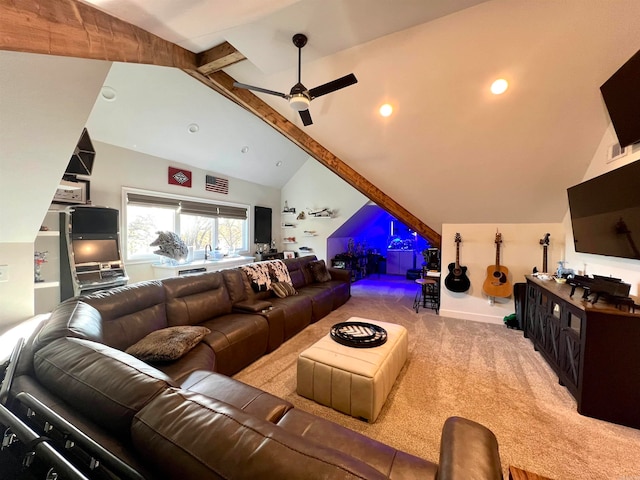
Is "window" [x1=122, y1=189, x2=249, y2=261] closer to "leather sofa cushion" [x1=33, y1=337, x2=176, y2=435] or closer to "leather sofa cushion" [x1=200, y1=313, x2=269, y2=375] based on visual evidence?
"leather sofa cushion" [x1=200, y1=313, x2=269, y2=375]

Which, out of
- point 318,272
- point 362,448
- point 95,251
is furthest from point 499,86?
point 95,251

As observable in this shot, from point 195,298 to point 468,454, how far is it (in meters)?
2.54

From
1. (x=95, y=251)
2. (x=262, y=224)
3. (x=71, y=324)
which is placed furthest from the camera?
(x=262, y=224)

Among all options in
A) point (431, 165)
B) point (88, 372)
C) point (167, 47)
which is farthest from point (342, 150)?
point (88, 372)

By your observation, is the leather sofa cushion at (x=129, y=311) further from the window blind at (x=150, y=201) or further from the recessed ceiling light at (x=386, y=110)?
the recessed ceiling light at (x=386, y=110)

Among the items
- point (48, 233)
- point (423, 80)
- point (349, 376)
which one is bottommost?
point (349, 376)

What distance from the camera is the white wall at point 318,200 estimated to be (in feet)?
20.8

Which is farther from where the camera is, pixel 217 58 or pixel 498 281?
pixel 498 281

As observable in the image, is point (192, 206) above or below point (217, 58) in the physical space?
below

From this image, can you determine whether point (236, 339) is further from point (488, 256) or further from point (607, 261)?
point (488, 256)

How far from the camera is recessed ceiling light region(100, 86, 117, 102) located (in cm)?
319

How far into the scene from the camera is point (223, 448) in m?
0.66

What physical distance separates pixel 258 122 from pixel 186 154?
1430mm

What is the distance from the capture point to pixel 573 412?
2008 millimetres
